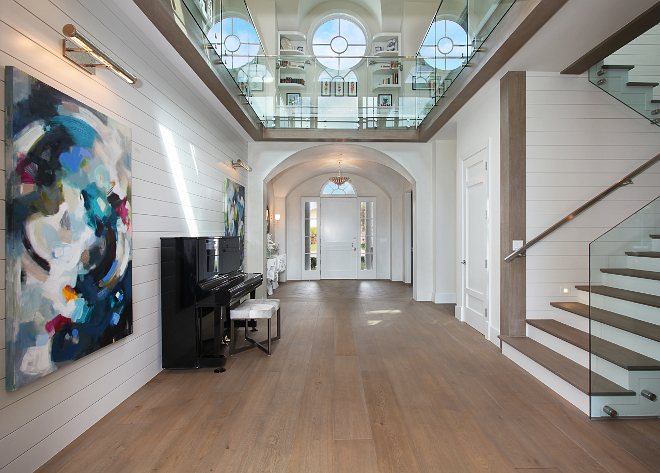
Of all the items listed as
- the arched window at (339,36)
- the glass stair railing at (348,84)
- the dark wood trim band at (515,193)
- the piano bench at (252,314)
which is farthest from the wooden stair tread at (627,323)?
the arched window at (339,36)

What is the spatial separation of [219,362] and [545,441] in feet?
8.56

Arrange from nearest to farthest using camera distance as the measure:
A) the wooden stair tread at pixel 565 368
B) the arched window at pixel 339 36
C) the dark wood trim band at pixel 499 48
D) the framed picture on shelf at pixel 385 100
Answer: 1. the wooden stair tread at pixel 565 368
2. the dark wood trim band at pixel 499 48
3. the framed picture on shelf at pixel 385 100
4. the arched window at pixel 339 36

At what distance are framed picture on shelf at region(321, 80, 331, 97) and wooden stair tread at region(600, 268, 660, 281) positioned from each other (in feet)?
15.6

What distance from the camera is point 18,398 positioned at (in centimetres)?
172

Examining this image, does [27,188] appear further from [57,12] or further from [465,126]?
[465,126]

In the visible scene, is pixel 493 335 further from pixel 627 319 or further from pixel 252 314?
pixel 252 314

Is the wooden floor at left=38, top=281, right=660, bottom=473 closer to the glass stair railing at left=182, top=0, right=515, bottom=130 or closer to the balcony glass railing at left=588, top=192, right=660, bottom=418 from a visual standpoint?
the balcony glass railing at left=588, top=192, right=660, bottom=418

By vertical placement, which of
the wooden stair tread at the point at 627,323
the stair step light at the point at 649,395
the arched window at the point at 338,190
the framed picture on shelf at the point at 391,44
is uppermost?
the framed picture on shelf at the point at 391,44

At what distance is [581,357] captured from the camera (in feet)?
9.34

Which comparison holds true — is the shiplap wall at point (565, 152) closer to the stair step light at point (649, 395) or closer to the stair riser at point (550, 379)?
the stair riser at point (550, 379)

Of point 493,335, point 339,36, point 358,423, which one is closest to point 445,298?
point 493,335

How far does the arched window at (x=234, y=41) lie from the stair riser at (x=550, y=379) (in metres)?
4.27

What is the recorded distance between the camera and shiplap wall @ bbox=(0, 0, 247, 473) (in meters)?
1.75

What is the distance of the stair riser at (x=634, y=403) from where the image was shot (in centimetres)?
217
